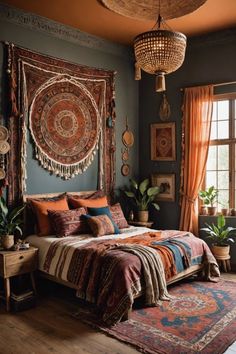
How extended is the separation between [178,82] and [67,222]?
2944mm

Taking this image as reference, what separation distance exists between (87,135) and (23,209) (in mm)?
1535

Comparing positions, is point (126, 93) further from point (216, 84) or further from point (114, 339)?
point (114, 339)

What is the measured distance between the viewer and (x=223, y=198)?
218 inches

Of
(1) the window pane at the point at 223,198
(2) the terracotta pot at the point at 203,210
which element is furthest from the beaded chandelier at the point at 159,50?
(2) the terracotta pot at the point at 203,210

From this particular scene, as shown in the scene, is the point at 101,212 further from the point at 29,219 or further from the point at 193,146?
the point at 193,146

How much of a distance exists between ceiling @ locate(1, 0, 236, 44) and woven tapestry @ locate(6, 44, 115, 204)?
53cm

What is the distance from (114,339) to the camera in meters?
3.18

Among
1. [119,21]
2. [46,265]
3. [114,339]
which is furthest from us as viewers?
[119,21]

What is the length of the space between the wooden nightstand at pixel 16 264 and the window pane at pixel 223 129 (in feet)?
10.5

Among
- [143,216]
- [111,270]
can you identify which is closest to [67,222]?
[111,270]

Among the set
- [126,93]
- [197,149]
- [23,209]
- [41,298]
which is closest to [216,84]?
[197,149]

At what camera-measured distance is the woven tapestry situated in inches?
182

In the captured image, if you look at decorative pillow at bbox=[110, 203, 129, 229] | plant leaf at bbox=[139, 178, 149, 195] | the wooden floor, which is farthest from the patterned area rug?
plant leaf at bbox=[139, 178, 149, 195]

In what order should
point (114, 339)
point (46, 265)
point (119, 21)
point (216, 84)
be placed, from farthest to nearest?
point (216, 84), point (119, 21), point (46, 265), point (114, 339)
